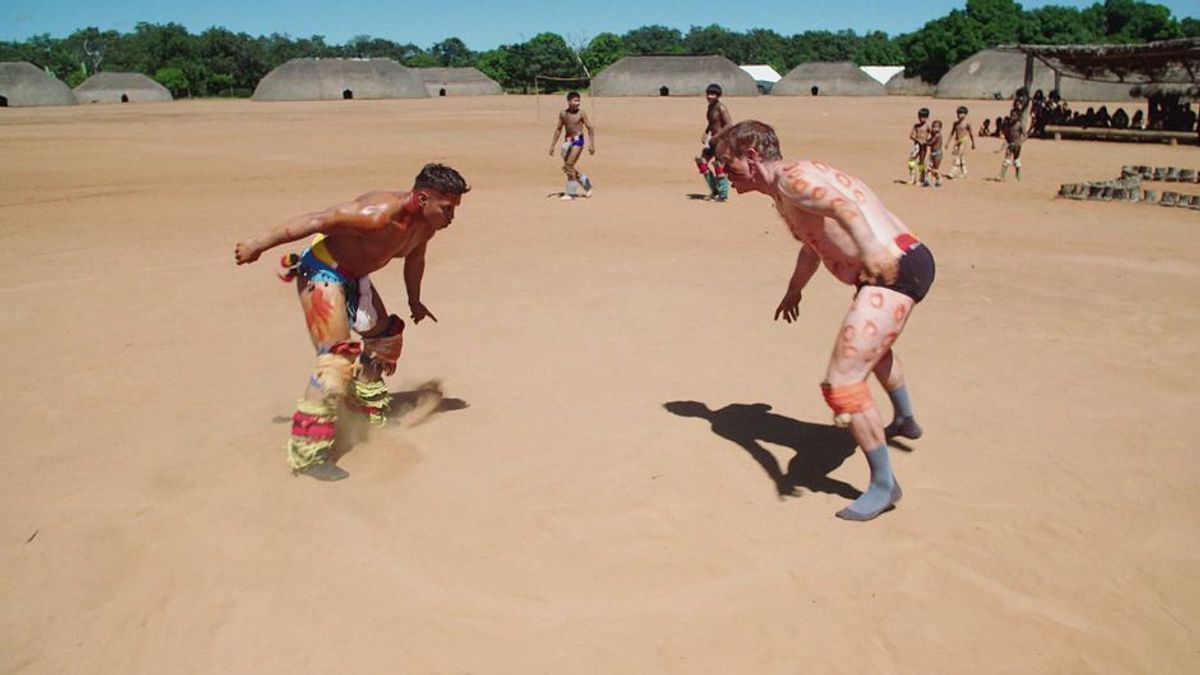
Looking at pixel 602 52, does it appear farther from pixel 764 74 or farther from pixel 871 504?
pixel 871 504

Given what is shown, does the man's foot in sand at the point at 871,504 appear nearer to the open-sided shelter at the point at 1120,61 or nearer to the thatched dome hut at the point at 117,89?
the open-sided shelter at the point at 1120,61

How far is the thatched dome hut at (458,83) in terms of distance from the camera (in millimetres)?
69625

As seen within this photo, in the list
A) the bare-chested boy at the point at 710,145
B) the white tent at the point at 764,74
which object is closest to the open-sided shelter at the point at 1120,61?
the bare-chested boy at the point at 710,145

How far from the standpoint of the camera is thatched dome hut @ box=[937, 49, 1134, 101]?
163ft

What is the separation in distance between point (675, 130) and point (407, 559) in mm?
28980

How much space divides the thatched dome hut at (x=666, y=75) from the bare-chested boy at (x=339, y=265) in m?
60.4

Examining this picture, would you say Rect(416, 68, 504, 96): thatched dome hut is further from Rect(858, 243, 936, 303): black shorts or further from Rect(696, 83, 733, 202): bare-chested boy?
Rect(858, 243, 936, 303): black shorts

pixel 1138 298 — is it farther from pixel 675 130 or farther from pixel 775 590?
pixel 675 130

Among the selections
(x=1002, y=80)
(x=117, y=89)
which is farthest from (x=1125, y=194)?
(x=117, y=89)

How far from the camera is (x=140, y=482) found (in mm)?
4539

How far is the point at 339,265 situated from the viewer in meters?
4.72

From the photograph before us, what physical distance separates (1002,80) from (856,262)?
54804 millimetres

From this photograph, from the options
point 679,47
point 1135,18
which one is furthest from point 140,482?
point 679,47

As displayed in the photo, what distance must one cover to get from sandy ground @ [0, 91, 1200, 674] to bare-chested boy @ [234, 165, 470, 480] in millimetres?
323
